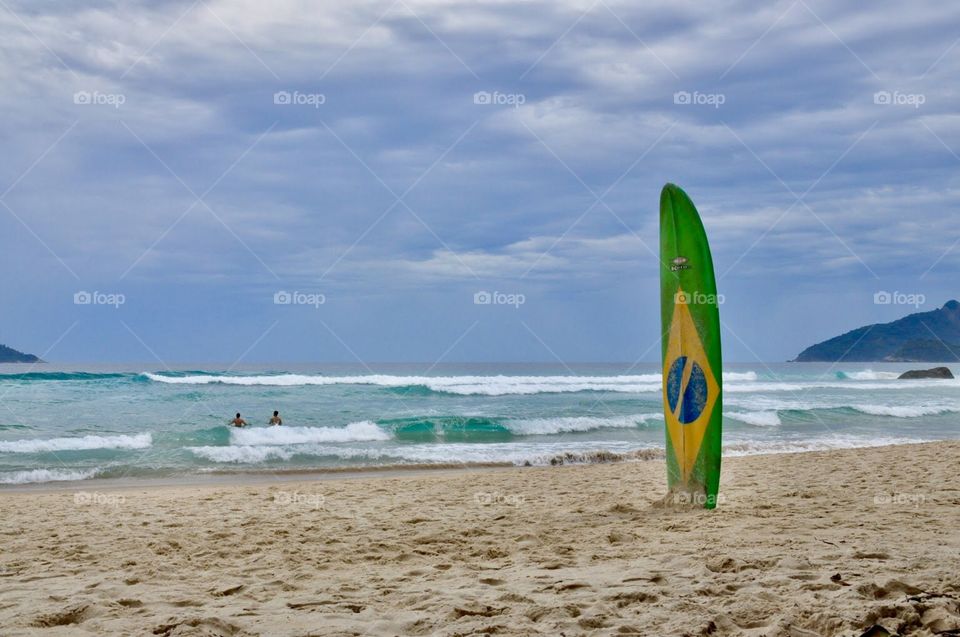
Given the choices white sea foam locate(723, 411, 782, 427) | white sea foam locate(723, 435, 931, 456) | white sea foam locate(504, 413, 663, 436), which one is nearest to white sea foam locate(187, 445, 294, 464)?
white sea foam locate(504, 413, 663, 436)

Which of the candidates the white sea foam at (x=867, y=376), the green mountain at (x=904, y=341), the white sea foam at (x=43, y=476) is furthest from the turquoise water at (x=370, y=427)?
the green mountain at (x=904, y=341)

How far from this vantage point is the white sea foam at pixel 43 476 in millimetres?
Result: 9328

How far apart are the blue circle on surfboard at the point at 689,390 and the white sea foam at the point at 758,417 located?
453 inches

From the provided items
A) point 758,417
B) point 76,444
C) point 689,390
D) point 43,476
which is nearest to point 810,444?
point 758,417

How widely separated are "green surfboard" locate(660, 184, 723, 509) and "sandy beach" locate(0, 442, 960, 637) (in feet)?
1.15

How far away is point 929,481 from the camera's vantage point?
7.21 meters

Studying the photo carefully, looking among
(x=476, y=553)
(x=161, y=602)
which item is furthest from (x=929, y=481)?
(x=161, y=602)

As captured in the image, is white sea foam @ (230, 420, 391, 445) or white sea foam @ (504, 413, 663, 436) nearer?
white sea foam @ (230, 420, 391, 445)

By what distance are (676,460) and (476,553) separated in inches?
92.4

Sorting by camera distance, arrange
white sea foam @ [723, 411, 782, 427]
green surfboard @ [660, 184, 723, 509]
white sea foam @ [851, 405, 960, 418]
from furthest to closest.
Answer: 1. white sea foam @ [851, 405, 960, 418]
2. white sea foam @ [723, 411, 782, 427]
3. green surfboard @ [660, 184, 723, 509]

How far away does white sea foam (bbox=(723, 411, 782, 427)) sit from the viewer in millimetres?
16828

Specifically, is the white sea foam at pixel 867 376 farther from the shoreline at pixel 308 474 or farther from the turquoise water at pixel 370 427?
the shoreline at pixel 308 474

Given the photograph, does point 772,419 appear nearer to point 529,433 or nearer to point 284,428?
point 529,433

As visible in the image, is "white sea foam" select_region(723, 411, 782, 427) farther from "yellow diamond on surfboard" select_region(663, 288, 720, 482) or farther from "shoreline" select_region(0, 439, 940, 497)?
"yellow diamond on surfboard" select_region(663, 288, 720, 482)
